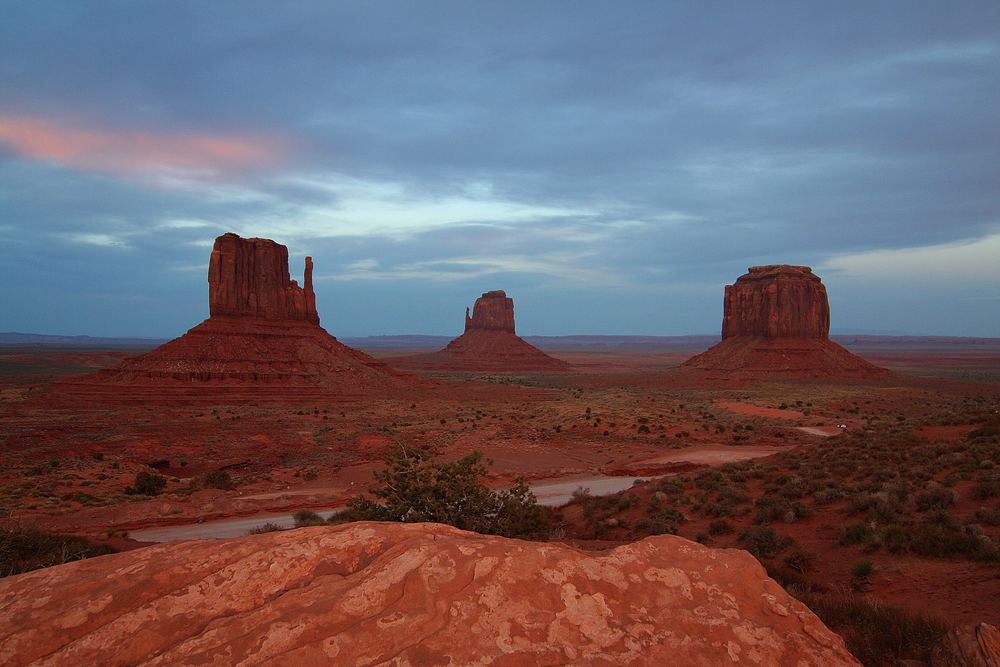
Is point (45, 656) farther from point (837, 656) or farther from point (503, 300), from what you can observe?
point (503, 300)

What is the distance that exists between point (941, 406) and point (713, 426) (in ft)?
70.0

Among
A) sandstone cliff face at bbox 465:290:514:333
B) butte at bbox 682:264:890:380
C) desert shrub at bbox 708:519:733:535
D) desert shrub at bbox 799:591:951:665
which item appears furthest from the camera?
sandstone cliff face at bbox 465:290:514:333

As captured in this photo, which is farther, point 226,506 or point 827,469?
point 226,506

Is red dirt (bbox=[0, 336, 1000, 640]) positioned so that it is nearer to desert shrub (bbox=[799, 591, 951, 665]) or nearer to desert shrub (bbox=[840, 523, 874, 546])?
desert shrub (bbox=[840, 523, 874, 546])

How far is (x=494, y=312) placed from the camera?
12594 centimetres

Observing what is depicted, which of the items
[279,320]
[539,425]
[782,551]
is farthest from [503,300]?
[782,551]

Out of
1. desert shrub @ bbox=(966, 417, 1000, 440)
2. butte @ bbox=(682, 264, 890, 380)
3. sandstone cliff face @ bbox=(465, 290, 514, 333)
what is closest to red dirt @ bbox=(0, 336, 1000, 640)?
desert shrub @ bbox=(966, 417, 1000, 440)

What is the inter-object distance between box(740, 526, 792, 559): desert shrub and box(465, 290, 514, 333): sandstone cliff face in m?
115

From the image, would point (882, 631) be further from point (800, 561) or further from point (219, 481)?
point (219, 481)

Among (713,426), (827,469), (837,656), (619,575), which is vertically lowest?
(713,426)

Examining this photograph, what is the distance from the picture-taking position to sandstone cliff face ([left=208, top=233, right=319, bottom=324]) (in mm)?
59500

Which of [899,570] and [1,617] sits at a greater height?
[1,617]

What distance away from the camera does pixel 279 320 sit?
6347cm

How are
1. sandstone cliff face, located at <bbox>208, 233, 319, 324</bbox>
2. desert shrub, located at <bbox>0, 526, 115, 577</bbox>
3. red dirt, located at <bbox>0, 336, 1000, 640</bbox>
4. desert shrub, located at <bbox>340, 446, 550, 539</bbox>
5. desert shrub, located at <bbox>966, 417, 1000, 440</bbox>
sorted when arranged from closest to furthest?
desert shrub, located at <bbox>0, 526, 115, 577</bbox>, desert shrub, located at <bbox>340, 446, 550, 539</bbox>, red dirt, located at <bbox>0, 336, 1000, 640</bbox>, desert shrub, located at <bbox>966, 417, 1000, 440</bbox>, sandstone cliff face, located at <bbox>208, 233, 319, 324</bbox>
